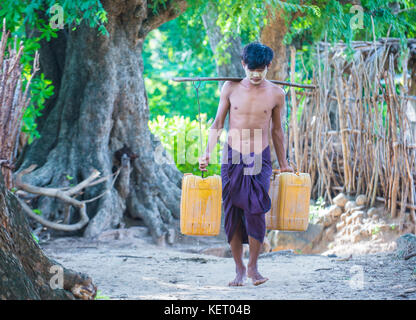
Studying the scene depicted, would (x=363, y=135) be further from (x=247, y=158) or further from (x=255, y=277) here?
(x=255, y=277)

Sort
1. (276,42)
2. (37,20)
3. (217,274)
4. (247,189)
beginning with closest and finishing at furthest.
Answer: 1. (247,189)
2. (217,274)
3. (37,20)
4. (276,42)

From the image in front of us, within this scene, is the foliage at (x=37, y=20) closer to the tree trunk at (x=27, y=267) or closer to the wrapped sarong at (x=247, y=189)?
the wrapped sarong at (x=247, y=189)

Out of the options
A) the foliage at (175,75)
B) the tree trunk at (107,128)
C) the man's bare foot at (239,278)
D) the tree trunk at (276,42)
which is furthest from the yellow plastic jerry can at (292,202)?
the foliage at (175,75)

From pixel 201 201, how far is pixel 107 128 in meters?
3.65

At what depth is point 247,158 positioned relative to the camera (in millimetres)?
4270

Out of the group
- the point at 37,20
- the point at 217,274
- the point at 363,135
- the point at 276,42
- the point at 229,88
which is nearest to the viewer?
the point at 229,88

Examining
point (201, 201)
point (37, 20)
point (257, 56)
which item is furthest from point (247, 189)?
point (37, 20)

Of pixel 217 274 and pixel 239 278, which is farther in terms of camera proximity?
pixel 217 274

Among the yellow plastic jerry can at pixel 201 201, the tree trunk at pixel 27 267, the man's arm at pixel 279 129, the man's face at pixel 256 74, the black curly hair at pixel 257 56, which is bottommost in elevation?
the tree trunk at pixel 27 267

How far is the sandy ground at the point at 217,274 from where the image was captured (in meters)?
3.85

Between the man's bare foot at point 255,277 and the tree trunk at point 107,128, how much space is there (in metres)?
3.13

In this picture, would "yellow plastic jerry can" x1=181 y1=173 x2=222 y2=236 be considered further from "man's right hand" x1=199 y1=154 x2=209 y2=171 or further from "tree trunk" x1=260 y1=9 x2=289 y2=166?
"tree trunk" x1=260 y1=9 x2=289 y2=166
